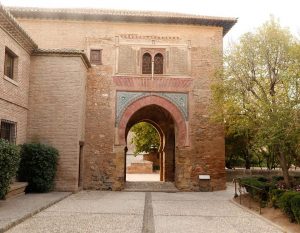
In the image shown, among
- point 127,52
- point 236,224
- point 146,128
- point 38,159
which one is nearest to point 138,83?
point 127,52

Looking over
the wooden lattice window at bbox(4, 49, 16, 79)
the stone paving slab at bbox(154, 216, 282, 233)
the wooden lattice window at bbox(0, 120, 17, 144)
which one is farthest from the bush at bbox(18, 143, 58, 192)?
the stone paving slab at bbox(154, 216, 282, 233)

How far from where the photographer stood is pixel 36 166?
12.7 metres

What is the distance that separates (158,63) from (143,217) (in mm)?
8695

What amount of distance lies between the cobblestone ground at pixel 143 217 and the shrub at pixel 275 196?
74cm

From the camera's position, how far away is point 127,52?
1597 centimetres

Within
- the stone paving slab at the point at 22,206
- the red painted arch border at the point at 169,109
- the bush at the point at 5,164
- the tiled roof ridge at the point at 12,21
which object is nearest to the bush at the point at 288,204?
the stone paving slab at the point at 22,206

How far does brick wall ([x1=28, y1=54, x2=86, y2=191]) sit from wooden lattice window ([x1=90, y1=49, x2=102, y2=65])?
1.77 meters

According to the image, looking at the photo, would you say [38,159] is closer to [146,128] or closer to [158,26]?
[158,26]

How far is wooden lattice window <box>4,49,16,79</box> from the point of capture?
12.0m

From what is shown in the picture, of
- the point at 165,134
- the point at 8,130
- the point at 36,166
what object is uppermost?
the point at 165,134

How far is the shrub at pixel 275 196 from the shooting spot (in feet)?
31.5

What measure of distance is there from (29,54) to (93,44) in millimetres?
3012

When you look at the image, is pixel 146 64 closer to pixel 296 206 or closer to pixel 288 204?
pixel 288 204

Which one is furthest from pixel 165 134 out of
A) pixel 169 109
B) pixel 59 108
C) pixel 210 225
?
pixel 210 225
